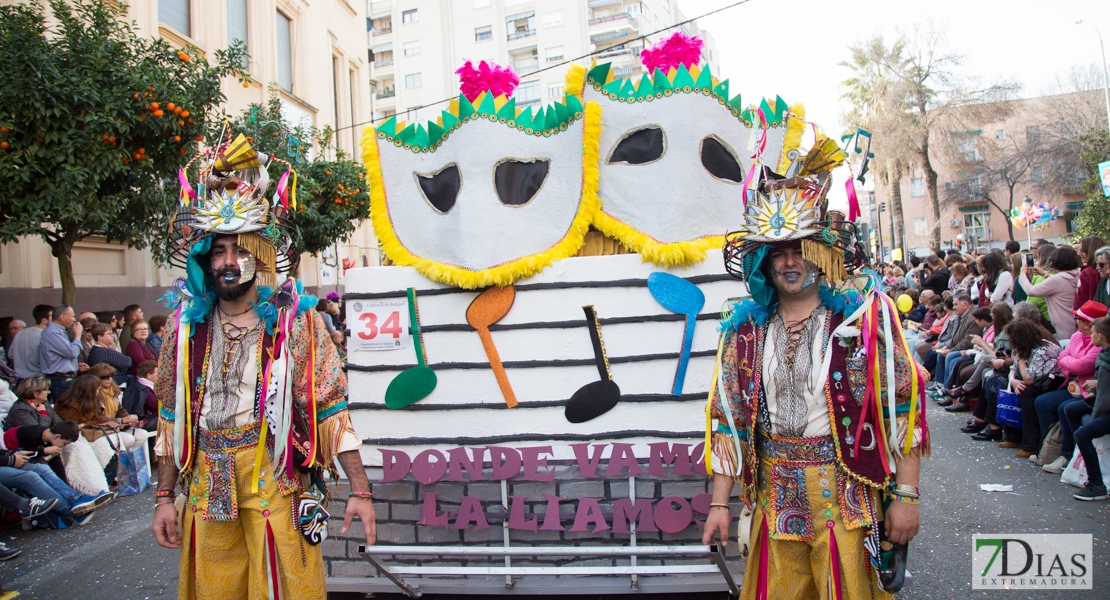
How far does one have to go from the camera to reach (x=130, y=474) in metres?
6.77

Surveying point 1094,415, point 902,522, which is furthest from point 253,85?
point 902,522

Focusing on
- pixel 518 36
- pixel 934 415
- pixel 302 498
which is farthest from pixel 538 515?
pixel 518 36

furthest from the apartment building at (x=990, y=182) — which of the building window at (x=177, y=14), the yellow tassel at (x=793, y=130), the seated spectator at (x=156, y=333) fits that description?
the seated spectator at (x=156, y=333)

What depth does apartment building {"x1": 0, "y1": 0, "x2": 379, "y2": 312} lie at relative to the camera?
32.4ft

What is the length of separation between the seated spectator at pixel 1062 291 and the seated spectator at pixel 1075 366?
116 cm

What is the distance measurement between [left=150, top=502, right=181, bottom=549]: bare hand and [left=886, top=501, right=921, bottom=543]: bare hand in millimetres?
2540

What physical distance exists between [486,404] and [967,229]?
1736 inches

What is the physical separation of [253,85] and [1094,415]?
611 inches

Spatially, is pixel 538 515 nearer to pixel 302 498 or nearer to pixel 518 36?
pixel 302 498

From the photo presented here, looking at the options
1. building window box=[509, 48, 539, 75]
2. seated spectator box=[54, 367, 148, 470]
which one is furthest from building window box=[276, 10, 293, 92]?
building window box=[509, 48, 539, 75]

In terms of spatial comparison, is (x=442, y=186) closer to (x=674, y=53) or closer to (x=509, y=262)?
(x=509, y=262)

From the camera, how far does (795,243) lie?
2.45 meters

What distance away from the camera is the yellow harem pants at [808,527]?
2.32m

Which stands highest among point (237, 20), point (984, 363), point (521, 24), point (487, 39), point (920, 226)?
point (521, 24)
